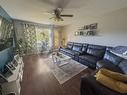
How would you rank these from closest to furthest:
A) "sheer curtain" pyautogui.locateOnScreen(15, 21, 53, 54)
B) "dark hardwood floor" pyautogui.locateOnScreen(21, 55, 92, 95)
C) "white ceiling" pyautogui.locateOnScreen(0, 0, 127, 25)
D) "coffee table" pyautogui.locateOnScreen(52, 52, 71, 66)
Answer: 1. "dark hardwood floor" pyautogui.locateOnScreen(21, 55, 92, 95)
2. "white ceiling" pyautogui.locateOnScreen(0, 0, 127, 25)
3. "coffee table" pyautogui.locateOnScreen(52, 52, 71, 66)
4. "sheer curtain" pyautogui.locateOnScreen(15, 21, 53, 54)

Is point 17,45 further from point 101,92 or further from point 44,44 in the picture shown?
point 101,92

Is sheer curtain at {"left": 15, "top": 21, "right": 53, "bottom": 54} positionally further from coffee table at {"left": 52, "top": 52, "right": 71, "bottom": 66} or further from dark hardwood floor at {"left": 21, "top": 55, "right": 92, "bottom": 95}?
dark hardwood floor at {"left": 21, "top": 55, "right": 92, "bottom": 95}

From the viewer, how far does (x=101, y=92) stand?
1184 millimetres

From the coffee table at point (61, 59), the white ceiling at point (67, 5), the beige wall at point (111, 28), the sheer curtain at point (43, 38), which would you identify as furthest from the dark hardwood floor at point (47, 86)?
the sheer curtain at point (43, 38)

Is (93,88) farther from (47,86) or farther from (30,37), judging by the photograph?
(30,37)

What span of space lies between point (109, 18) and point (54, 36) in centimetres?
486

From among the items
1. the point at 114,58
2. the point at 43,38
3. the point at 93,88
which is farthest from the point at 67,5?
the point at 43,38

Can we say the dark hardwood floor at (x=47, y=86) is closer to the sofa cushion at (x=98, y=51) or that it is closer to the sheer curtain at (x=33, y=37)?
the sofa cushion at (x=98, y=51)

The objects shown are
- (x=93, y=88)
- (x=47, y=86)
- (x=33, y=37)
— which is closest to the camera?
(x=93, y=88)

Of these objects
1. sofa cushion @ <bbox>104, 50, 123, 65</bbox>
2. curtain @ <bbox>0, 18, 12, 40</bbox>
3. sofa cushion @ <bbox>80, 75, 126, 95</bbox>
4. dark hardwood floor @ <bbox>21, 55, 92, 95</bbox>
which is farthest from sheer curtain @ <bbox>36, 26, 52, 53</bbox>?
sofa cushion @ <bbox>80, 75, 126, 95</bbox>

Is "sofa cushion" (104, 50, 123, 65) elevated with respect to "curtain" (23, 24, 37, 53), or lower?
lower

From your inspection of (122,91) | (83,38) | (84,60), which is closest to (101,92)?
(122,91)

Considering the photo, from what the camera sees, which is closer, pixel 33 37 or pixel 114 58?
pixel 114 58

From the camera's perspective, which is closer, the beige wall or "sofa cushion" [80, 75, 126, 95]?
"sofa cushion" [80, 75, 126, 95]
